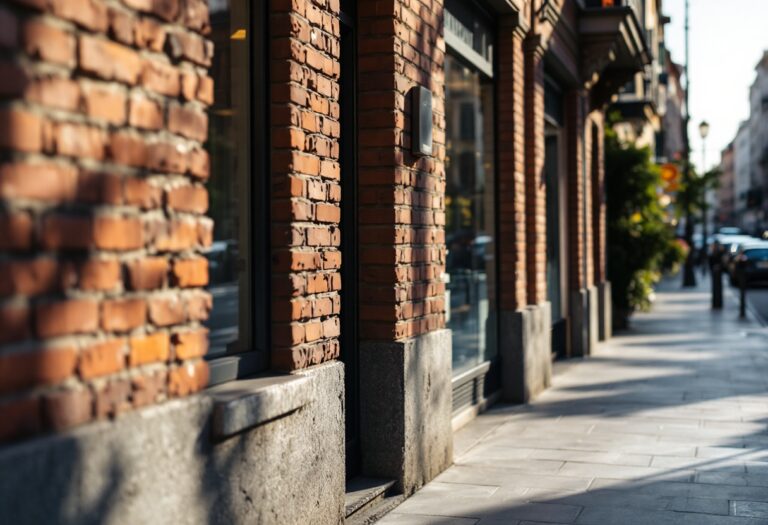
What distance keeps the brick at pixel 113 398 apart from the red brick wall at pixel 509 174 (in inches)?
270

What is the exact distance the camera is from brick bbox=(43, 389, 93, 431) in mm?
2492

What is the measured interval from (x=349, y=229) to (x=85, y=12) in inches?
131

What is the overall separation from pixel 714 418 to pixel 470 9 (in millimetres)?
4100

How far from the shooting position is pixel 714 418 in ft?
28.2

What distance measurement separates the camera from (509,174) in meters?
9.51

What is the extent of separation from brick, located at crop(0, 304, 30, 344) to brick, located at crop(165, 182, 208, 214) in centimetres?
79

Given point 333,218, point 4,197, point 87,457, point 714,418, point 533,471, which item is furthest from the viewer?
point 714,418

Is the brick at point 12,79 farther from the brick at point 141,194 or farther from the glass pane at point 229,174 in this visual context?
the glass pane at point 229,174

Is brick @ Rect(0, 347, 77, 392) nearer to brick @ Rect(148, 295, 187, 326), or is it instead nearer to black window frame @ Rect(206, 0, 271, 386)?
brick @ Rect(148, 295, 187, 326)

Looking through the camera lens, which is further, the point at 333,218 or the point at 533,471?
the point at 533,471

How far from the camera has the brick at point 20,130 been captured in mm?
2355

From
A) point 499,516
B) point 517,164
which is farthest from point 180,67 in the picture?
point 517,164

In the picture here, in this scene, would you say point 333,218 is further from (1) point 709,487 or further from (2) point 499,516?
(1) point 709,487

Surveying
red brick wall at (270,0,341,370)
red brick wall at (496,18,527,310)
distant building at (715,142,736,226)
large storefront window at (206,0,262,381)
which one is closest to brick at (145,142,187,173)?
large storefront window at (206,0,262,381)
